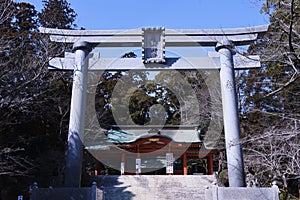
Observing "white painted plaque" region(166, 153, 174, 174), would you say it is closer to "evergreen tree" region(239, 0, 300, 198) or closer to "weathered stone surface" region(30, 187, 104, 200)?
"evergreen tree" region(239, 0, 300, 198)

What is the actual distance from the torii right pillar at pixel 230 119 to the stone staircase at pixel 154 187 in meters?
4.69

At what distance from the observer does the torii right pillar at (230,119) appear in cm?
596

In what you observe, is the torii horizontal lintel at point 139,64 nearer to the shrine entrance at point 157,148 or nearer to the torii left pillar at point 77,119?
the torii left pillar at point 77,119

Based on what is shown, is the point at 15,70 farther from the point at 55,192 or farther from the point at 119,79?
the point at 119,79

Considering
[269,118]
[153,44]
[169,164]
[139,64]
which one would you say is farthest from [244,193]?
[169,164]

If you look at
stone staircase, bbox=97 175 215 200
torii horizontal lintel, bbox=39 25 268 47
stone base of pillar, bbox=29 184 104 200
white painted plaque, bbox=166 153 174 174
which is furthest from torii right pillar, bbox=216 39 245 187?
white painted plaque, bbox=166 153 174 174

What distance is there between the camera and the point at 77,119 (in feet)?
20.8

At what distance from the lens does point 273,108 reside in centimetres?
1171

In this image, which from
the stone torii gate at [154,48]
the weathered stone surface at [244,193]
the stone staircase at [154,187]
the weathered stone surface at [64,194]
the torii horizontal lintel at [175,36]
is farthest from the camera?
the stone staircase at [154,187]

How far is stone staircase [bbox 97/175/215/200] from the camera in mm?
11074

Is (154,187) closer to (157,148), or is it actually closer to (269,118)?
(157,148)

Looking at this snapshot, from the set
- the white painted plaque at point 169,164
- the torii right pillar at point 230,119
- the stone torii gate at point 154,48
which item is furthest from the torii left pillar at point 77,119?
the white painted plaque at point 169,164

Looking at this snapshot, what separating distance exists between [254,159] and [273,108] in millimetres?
3431

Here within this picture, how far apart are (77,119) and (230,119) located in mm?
3187
